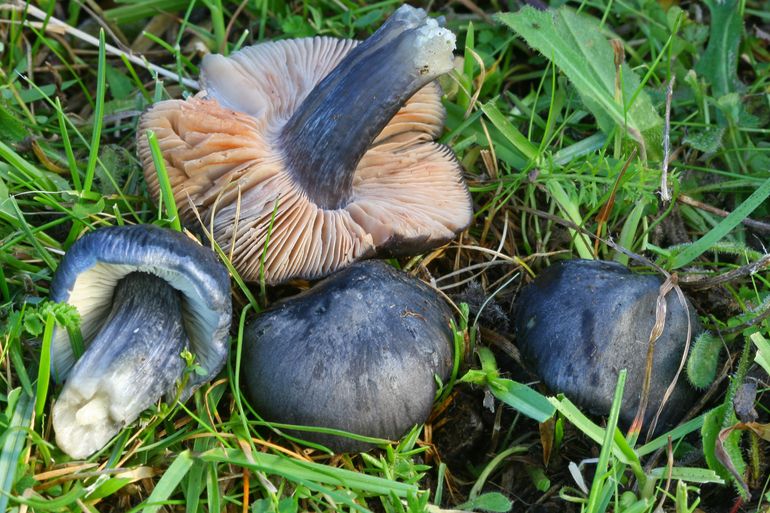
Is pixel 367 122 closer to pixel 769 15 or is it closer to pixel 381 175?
pixel 381 175

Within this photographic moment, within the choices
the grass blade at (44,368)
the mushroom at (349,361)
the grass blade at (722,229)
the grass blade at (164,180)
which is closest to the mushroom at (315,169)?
the grass blade at (164,180)

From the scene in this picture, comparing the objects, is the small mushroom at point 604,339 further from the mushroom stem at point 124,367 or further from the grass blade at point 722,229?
the mushroom stem at point 124,367

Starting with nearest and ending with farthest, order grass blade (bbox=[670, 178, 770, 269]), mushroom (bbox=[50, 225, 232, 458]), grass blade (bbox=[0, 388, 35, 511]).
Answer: grass blade (bbox=[0, 388, 35, 511])
mushroom (bbox=[50, 225, 232, 458])
grass blade (bbox=[670, 178, 770, 269])

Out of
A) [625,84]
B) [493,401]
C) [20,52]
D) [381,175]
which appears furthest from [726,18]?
[20,52]

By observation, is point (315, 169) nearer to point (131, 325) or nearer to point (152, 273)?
point (152, 273)

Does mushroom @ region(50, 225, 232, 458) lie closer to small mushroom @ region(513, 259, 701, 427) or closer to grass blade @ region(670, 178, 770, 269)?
small mushroom @ region(513, 259, 701, 427)

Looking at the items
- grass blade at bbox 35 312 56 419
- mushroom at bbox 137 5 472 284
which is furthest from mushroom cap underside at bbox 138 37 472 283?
grass blade at bbox 35 312 56 419
